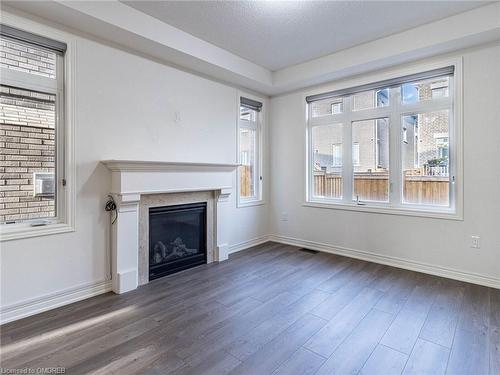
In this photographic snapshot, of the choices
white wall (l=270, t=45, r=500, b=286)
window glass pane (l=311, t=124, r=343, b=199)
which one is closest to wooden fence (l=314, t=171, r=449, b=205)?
window glass pane (l=311, t=124, r=343, b=199)

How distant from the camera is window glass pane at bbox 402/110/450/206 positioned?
3357mm

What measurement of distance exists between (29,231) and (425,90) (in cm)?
451

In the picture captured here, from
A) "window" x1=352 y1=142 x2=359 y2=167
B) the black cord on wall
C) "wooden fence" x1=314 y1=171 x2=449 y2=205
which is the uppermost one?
"window" x1=352 y1=142 x2=359 y2=167

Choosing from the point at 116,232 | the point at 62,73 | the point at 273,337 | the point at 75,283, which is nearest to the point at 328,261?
the point at 273,337

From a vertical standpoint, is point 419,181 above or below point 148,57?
below

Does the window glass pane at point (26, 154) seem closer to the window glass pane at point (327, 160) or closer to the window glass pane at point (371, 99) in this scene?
the window glass pane at point (327, 160)

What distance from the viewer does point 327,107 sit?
4.38 meters

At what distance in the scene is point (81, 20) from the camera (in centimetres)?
251

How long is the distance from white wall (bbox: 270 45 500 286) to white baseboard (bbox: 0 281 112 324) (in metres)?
3.02

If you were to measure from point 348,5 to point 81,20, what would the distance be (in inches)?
98.1

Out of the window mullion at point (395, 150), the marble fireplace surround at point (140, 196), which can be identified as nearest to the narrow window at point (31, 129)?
the marble fireplace surround at point (140, 196)

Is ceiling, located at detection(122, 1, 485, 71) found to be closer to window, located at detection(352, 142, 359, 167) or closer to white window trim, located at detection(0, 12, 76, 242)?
white window trim, located at detection(0, 12, 76, 242)

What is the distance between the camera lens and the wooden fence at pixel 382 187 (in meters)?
3.41

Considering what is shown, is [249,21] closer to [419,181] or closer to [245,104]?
[245,104]
